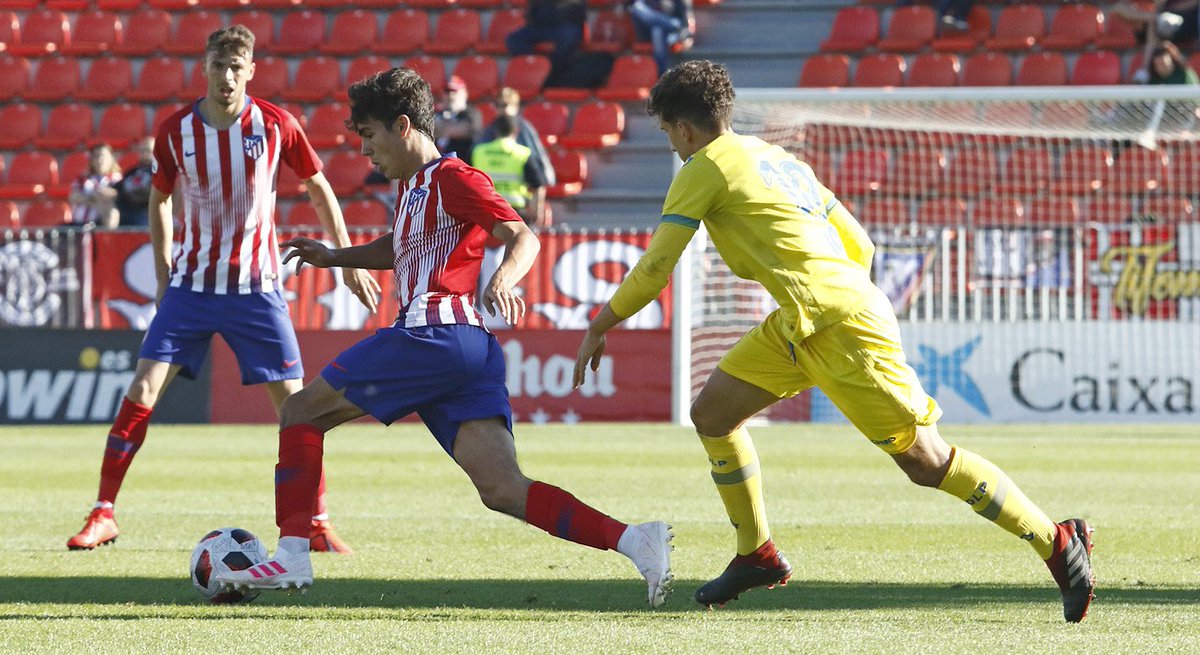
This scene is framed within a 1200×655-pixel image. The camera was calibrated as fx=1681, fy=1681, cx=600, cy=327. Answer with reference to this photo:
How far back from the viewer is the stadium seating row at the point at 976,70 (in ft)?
59.7

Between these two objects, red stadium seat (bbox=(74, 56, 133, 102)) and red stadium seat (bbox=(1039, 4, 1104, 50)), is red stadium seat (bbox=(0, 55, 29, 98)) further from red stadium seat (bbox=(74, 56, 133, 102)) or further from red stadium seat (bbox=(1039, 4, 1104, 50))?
red stadium seat (bbox=(1039, 4, 1104, 50))

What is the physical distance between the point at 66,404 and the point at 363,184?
5.34 metres

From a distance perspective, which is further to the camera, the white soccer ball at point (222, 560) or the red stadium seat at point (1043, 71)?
the red stadium seat at point (1043, 71)

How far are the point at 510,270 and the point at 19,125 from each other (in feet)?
58.7

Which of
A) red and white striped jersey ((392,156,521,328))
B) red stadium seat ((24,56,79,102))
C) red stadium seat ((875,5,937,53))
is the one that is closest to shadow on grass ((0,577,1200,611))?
red and white striped jersey ((392,156,521,328))

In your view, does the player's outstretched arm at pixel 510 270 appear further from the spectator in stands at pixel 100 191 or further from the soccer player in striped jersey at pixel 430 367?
the spectator in stands at pixel 100 191

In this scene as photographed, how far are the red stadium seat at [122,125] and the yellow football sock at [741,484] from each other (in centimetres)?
1633

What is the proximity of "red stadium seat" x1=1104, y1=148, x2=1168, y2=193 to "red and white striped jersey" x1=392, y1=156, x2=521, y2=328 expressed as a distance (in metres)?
11.9

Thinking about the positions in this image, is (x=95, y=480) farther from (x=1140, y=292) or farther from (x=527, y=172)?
(x=1140, y=292)

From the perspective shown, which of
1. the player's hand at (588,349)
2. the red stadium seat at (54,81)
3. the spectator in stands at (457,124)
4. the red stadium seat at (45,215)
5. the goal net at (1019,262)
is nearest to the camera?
the player's hand at (588,349)

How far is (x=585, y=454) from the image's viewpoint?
1170 centimetres

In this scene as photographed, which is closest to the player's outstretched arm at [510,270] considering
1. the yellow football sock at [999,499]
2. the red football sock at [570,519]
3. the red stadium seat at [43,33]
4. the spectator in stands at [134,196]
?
the red football sock at [570,519]

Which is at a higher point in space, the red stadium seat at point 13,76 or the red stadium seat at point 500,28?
the red stadium seat at point 500,28

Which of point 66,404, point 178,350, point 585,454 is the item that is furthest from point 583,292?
point 178,350
